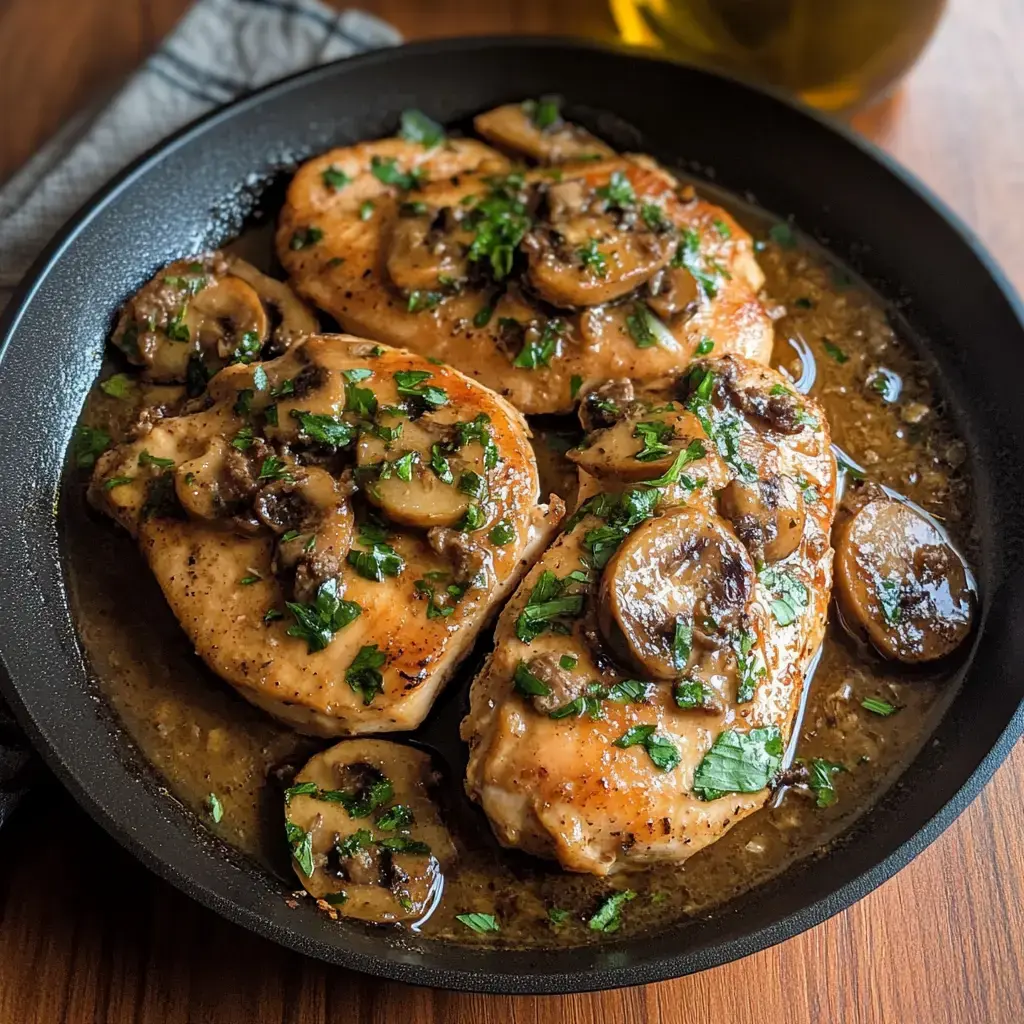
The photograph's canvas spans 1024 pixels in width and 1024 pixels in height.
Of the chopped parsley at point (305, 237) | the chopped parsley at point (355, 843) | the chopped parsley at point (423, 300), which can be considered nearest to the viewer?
the chopped parsley at point (355, 843)

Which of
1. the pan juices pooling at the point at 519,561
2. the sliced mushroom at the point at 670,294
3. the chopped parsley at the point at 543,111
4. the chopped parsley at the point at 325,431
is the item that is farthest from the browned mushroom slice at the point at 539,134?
the chopped parsley at the point at 325,431

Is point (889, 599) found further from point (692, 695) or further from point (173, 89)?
point (173, 89)

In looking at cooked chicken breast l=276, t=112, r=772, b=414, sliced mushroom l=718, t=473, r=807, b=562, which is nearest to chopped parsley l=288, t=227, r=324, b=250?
cooked chicken breast l=276, t=112, r=772, b=414

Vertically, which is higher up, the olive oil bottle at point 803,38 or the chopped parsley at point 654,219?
the olive oil bottle at point 803,38

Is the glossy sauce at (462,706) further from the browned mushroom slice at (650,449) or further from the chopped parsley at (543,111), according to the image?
the chopped parsley at (543,111)

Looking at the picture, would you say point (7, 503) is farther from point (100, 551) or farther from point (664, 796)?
point (664, 796)
